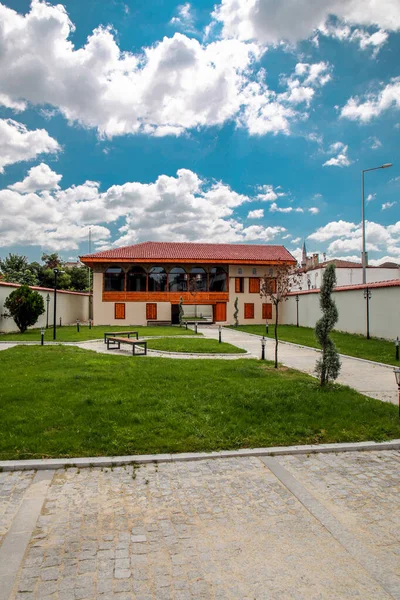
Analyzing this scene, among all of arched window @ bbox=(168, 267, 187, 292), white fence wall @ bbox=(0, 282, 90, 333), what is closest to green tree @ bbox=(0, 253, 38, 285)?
white fence wall @ bbox=(0, 282, 90, 333)

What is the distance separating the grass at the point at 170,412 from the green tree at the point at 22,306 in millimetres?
11866

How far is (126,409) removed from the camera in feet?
20.1

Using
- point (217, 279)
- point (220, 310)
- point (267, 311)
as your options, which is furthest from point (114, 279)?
point (267, 311)

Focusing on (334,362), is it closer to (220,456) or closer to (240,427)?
(240,427)

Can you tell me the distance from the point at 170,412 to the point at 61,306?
969 inches

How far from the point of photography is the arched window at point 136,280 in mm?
30562

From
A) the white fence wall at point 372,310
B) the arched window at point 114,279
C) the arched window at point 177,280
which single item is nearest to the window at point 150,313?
the arched window at point 177,280

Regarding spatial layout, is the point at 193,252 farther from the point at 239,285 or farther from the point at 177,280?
the point at 239,285

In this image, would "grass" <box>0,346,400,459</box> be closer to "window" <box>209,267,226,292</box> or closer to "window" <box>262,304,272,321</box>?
"window" <box>209,267,226,292</box>

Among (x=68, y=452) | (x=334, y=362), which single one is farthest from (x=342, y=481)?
(x=334, y=362)

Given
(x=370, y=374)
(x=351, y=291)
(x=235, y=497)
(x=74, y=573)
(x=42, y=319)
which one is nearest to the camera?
(x=74, y=573)

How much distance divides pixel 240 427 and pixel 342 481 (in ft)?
5.65

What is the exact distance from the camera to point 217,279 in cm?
3212

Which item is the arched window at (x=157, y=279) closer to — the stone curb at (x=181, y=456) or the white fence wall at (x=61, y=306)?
the white fence wall at (x=61, y=306)
